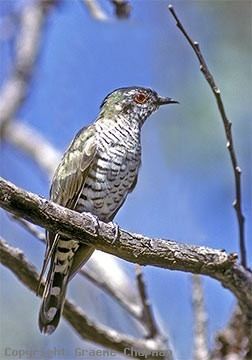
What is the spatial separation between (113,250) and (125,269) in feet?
5.08

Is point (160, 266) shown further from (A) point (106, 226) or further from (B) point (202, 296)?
(B) point (202, 296)

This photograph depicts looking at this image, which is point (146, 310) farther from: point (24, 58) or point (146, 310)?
point (24, 58)

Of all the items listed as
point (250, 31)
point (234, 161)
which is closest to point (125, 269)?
point (234, 161)

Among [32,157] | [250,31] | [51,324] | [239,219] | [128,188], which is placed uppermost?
[250,31]

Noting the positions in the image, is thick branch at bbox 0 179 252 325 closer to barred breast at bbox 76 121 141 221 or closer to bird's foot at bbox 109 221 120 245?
bird's foot at bbox 109 221 120 245

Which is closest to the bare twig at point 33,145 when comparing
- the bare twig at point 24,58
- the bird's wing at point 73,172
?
the bare twig at point 24,58

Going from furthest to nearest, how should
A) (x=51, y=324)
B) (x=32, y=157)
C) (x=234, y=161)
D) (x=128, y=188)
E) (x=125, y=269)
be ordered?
(x=32, y=157)
(x=125, y=269)
(x=128, y=188)
(x=51, y=324)
(x=234, y=161)

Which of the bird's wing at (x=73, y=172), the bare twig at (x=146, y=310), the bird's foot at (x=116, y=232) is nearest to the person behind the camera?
the bird's foot at (x=116, y=232)

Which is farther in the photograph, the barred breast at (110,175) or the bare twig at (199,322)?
the barred breast at (110,175)

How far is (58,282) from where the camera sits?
3.78 metres

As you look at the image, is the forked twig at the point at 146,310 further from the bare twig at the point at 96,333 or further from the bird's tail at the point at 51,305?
the bird's tail at the point at 51,305

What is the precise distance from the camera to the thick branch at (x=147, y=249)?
2955 millimetres

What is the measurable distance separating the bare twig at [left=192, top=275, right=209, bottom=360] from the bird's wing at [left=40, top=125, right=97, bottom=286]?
0.73 meters

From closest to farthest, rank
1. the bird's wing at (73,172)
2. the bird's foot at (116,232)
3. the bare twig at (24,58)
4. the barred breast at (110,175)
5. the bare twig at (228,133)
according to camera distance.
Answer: the bare twig at (228,133), the bird's foot at (116,232), the bird's wing at (73,172), the barred breast at (110,175), the bare twig at (24,58)
